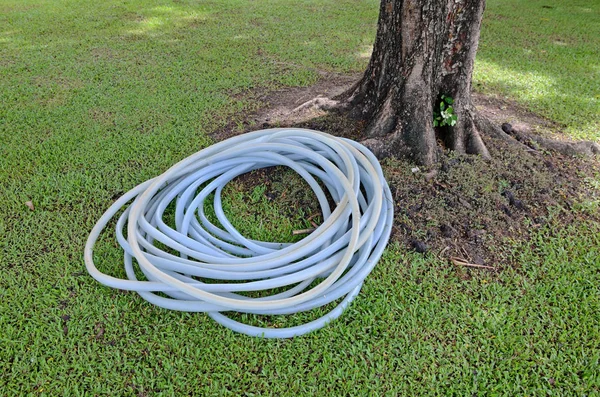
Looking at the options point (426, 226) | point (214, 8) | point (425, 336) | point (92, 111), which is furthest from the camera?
point (214, 8)

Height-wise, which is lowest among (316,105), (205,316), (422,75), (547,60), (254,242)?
(205,316)

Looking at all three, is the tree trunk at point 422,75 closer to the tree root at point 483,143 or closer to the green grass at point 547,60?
the tree root at point 483,143

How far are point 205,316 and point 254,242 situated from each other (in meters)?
0.42

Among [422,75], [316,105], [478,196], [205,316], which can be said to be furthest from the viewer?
[316,105]

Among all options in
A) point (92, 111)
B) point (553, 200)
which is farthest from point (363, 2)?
point (553, 200)

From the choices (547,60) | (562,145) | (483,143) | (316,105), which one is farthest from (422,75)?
(547,60)

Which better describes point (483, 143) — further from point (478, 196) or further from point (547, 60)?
point (547, 60)

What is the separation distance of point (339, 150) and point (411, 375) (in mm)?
1139

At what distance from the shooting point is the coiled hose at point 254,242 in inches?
66.8

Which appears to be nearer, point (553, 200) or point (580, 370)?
point (580, 370)

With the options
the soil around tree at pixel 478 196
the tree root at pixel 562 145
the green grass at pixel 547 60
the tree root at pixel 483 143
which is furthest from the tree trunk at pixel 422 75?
the green grass at pixel 547 60

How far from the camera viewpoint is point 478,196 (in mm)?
2299

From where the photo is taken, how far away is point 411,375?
5.17 ft

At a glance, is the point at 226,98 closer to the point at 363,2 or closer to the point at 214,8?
the point at 214,8
